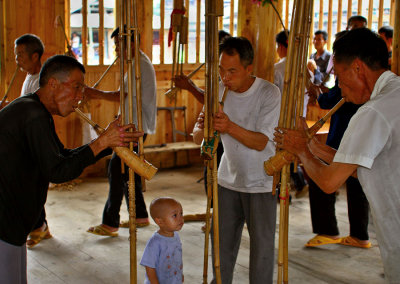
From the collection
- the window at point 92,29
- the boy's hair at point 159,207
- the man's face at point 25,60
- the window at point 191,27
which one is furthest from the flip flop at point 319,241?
the window at point 92,29

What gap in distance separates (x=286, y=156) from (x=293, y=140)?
3.1 inches

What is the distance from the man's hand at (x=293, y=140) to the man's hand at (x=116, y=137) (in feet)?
1.82

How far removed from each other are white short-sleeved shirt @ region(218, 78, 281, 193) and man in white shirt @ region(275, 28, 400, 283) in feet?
2.52

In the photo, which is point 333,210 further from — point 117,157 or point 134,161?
point 134,161

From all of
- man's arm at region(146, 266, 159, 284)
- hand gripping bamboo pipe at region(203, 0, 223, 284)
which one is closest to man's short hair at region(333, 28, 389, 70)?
hand gripping bamboo pipe at region(203, 0, 223, 284)

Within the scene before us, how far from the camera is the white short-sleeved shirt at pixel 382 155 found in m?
1.69

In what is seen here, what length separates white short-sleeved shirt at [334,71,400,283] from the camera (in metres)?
1.69

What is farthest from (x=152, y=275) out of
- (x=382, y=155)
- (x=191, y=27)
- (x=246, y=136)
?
(x=191, y=27)

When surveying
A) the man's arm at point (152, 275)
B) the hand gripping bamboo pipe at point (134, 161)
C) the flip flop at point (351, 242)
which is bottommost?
the flip flop at point (351, 242)

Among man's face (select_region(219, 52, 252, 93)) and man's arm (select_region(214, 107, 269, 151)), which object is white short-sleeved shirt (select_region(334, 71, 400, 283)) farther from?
man's face (select_region(219, 52, 252, 93))

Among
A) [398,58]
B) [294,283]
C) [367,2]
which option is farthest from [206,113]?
[367,2]

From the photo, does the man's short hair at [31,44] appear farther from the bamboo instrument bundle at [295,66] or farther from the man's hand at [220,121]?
the bamboo instrument bundle at [295,66]

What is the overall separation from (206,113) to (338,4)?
5427 mm

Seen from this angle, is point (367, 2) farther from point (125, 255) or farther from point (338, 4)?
point (125, 255)
